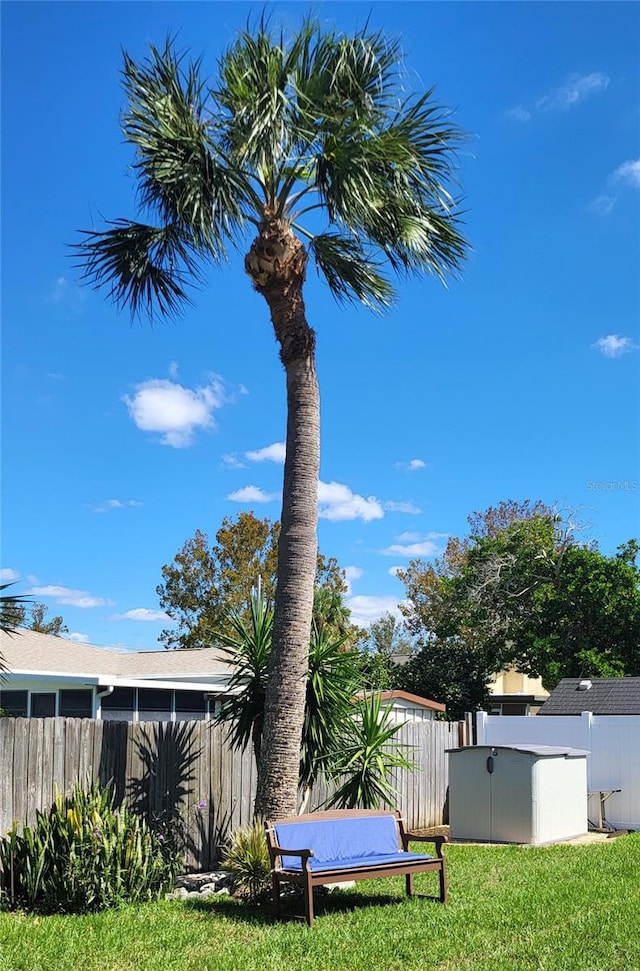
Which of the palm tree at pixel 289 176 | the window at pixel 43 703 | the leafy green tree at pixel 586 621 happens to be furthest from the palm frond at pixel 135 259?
the leafy green tree at pixel 586 621

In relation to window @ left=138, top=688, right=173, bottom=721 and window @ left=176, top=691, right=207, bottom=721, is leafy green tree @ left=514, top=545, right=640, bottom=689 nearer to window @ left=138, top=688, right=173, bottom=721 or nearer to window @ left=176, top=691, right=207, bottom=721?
window @ left=176, top=691, right=207, bottom=721

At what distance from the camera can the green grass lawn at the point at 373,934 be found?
7.07 metres

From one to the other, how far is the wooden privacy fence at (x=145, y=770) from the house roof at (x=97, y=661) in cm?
980

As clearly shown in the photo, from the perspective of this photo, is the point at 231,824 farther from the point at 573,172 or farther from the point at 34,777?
the point at 573,172

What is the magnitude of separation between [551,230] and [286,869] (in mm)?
12741

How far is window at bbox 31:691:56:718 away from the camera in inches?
907

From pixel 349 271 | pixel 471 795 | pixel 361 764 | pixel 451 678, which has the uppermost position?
pixel 349 271

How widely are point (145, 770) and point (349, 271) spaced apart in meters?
6.67

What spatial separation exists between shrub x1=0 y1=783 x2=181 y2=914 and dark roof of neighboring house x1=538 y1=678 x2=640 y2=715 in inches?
406

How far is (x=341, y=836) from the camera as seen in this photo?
9477 mm

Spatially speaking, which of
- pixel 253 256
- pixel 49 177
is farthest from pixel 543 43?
pixel 49 177

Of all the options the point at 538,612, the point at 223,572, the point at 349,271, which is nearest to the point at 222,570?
the point at 223,572

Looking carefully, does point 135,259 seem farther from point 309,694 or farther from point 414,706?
point 414,706

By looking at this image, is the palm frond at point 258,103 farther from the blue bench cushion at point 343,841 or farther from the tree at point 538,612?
the tree at point 538,612
